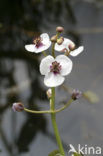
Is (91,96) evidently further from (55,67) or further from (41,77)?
(55,67)

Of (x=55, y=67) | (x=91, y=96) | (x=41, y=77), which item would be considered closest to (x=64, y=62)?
(x=55, y=67)

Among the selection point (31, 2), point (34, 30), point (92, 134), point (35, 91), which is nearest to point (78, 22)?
point (34, 30)

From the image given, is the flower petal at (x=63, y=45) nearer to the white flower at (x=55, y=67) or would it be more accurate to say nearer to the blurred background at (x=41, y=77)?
the white flower at (x=55, y=67)

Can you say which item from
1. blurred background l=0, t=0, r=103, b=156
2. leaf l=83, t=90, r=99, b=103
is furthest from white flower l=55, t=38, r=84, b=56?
leaf l=83, t=90, r=99, b=103

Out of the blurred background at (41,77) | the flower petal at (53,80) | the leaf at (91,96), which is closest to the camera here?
the flower petal at (53,80)

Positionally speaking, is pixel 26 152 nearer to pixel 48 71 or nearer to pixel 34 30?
pixel 48 71

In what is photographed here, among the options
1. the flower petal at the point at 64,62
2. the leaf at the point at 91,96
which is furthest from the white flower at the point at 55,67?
the leaf at the point at 91,96
